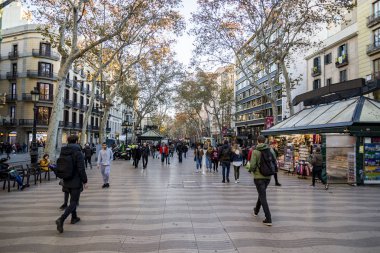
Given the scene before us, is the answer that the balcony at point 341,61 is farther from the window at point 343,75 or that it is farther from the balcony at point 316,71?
the balcony at point 316,71

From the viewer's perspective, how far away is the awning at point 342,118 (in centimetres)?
1326

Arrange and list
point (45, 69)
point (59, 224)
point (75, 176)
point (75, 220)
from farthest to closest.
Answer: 1. point (45, 69)
2. point (75, 220)
3. point (75, 176)
4. point (59, 224)

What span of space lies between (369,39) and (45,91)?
41.9m

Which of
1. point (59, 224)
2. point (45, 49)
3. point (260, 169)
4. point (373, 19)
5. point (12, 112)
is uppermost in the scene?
point (45, 49)

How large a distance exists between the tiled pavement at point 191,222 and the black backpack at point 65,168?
3.41 feet

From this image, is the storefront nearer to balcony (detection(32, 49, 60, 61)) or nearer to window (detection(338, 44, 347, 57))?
window (detection(338, 44, 347, 57))

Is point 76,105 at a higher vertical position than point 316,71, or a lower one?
lower

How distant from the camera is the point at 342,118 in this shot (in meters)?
14.2

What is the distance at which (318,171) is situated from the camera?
1285 cm

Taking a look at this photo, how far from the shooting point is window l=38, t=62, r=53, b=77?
47.3 meters

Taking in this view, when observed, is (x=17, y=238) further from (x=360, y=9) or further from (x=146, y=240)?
(x=360, y=9)

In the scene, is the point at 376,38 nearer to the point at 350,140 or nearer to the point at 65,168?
the point at 350,140

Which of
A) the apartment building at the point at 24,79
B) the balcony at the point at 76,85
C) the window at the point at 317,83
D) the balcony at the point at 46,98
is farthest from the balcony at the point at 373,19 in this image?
the balcony at the point at 76,85

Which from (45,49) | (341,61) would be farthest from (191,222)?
(45,49)
